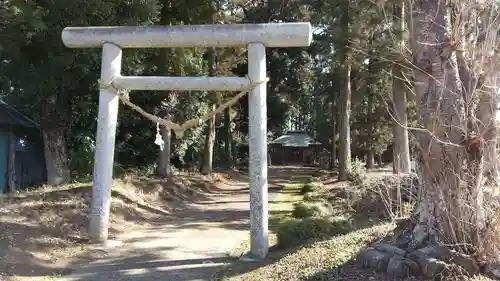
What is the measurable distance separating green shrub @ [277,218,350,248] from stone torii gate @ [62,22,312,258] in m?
0.53

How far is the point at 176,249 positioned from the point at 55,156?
26.0 feet

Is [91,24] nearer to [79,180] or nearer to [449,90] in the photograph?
[79,180]

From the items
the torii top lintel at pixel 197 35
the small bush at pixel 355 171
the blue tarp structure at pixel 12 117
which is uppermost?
the torii top lintel at pixel 197 35

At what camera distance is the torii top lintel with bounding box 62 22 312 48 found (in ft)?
28.9

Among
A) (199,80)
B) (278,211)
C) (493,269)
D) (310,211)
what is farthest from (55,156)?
(493,269)

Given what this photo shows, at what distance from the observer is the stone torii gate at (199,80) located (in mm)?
8781

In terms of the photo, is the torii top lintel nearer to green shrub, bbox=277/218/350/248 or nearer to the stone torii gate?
the stone torii gate

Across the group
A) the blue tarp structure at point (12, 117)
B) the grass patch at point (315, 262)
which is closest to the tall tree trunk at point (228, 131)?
the blue tarp structure at point (12, 117)

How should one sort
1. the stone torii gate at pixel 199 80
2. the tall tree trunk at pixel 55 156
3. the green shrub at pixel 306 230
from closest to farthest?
1. the stone torii gate at pixel 199 80
2. the green shrub at pixel 306 230
3. the tall tree trunk at pixel 55 156

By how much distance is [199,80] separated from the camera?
9453 millimetres

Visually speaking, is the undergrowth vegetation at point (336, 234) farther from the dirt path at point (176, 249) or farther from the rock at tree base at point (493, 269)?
the rock at tree base at point (493, 269)

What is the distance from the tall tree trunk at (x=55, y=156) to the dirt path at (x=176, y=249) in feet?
12.3

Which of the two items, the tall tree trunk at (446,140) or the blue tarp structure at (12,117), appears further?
the blue tarp structure at (12,117)

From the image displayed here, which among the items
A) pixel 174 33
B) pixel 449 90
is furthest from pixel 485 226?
pixel 174 33
